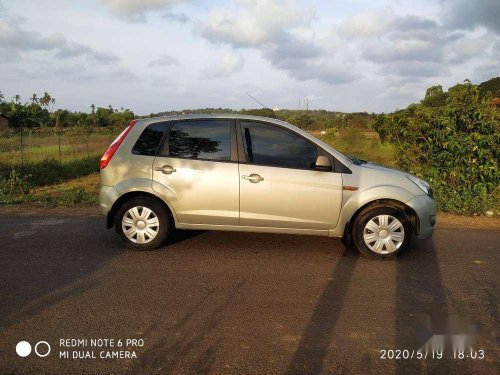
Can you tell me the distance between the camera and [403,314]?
380cm

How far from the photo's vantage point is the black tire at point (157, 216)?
5.45m

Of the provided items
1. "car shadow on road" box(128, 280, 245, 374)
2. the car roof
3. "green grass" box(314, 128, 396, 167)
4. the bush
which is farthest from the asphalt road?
"green grass" box(314, 128, 396, 167)

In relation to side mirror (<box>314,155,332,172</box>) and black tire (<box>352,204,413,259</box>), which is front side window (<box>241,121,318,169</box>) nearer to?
side mirror (<box>314,155,332,172</box>)

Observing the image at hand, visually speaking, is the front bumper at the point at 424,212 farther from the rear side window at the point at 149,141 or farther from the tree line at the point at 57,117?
the tree line at the point at 57,117

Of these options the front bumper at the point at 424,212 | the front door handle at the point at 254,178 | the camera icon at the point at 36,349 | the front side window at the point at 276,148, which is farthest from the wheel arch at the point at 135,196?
the front bumper at the point at 424,212

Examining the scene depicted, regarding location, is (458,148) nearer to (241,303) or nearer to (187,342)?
(241,303)

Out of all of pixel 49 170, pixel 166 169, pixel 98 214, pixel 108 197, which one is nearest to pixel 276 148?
pixel 166 169

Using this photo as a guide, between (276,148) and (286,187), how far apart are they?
517 millimetres

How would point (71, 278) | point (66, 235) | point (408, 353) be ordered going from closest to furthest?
1. point (408, 353)
2. point (71, 278)
3. point (66, 235)

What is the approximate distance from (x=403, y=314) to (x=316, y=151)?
224 centimetres

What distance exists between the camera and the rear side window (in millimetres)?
5508

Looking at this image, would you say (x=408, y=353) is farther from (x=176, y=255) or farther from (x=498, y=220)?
(x=498, y=220)

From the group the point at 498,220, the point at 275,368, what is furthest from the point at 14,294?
the point at 498,220

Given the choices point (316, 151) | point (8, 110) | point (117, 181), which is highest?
point (8, 110)
